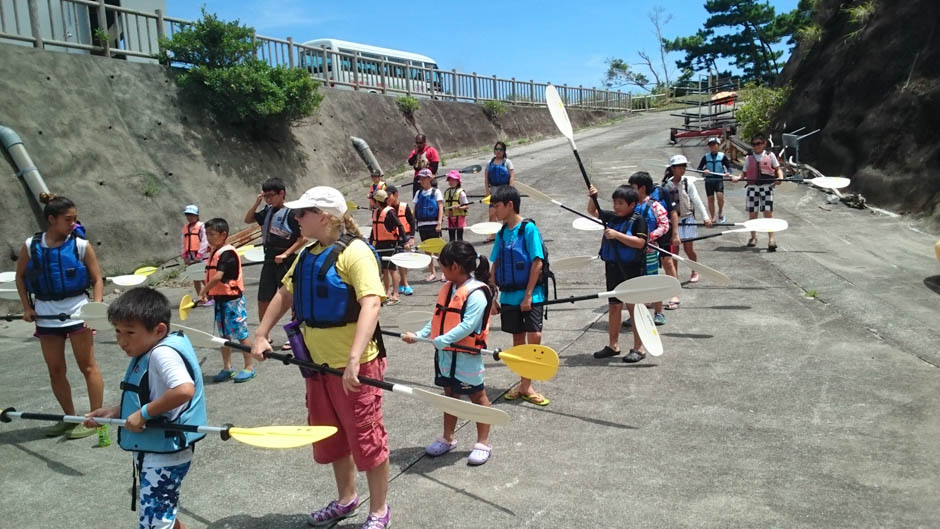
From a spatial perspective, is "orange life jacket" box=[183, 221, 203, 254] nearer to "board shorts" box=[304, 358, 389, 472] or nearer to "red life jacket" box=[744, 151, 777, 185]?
"board shorts" box=[304, 358, 389, 472]

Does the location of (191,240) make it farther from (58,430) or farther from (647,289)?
(647,289)

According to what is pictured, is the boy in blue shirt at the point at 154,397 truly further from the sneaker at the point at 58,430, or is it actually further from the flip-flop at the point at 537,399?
the flip-flop at the point at 537,399

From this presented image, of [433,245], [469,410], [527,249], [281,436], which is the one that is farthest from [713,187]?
[281,436]

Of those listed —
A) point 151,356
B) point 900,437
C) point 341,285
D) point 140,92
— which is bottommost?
point 900,437

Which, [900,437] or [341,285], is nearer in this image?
[341,285]

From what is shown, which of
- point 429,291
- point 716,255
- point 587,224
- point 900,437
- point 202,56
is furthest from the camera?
point 202,56

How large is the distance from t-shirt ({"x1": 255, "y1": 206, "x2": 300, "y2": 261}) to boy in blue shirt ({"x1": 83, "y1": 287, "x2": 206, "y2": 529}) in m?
3.42

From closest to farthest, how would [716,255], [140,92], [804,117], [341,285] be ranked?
[341,285]
[716,255]
[140,92]
[804,117]

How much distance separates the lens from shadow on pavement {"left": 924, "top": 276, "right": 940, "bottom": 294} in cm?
775

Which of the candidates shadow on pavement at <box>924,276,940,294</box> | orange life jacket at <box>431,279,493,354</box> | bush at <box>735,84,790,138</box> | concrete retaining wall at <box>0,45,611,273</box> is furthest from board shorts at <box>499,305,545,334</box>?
bush at <box>735,84,790,138</box>

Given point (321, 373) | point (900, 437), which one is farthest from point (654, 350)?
point (321, 373)

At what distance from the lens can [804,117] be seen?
15.8 m

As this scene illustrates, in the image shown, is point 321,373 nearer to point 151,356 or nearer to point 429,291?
point 151,356

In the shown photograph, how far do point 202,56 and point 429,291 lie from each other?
8777 mm
